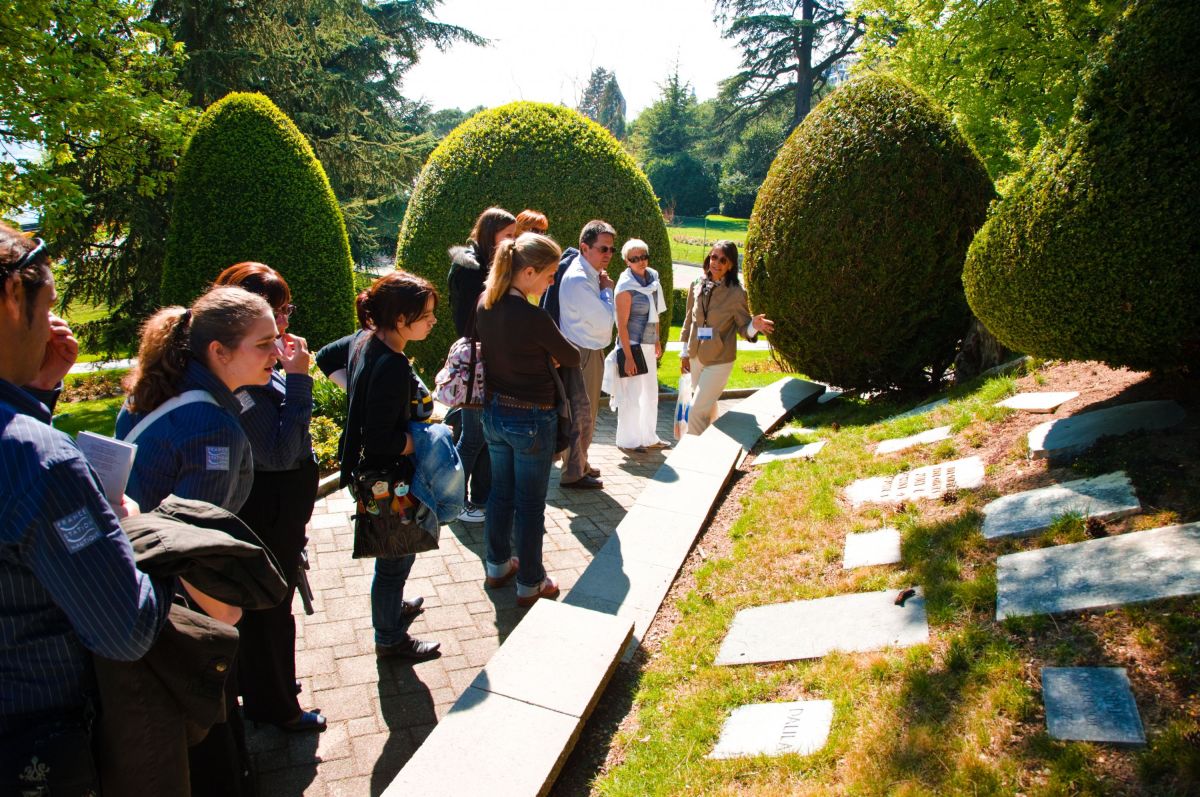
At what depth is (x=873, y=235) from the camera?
696cm

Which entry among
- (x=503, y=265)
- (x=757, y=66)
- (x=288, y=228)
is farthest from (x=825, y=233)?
(x=757, y=66)

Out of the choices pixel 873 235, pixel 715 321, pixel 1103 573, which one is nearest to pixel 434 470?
pixel 1103 573

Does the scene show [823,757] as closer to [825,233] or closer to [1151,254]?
[1151,254]

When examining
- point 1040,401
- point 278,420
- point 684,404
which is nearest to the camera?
point 278,420

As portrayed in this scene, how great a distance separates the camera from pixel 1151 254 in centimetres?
405

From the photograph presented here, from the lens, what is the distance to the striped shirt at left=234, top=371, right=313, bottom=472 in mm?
3111

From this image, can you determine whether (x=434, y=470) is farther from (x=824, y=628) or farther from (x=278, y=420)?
(x=824, y=628)

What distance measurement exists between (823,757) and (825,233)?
5326 mm

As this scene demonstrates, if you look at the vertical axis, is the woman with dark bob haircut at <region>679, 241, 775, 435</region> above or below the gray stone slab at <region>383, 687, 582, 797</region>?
above

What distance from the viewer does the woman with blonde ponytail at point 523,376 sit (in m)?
4.23

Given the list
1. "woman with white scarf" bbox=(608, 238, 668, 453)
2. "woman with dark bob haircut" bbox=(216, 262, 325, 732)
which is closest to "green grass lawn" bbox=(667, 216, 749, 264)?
"woman with white scarf" bbox=(608, 238, 668, 453)

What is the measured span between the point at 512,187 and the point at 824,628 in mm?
7996

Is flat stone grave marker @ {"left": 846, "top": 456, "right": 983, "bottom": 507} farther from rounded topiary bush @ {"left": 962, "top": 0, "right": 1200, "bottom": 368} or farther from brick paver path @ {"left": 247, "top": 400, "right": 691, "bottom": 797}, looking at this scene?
brick paver path @ {"left": 247, "top": 400, "right": 691, "bottom": 797}

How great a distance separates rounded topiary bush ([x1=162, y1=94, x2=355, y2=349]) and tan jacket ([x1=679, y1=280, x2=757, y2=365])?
17.8ft
